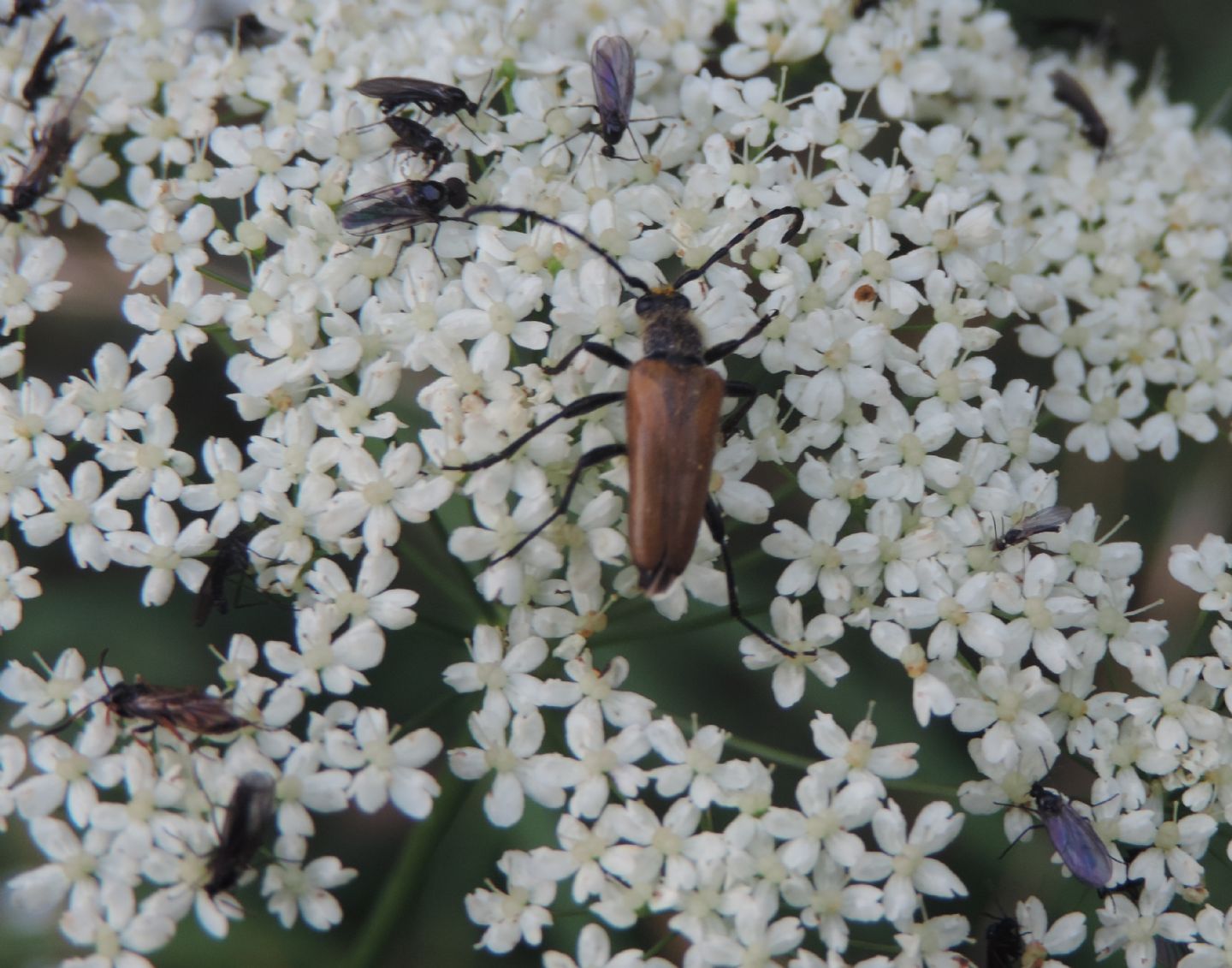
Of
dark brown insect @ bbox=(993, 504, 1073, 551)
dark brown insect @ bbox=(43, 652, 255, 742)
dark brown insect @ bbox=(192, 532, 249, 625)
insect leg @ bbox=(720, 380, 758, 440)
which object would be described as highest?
insect leg @ bbox=(720, 380, 758, 440)

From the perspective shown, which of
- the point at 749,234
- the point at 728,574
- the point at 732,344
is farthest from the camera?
the point at 749,234

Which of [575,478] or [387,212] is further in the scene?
[387,212]

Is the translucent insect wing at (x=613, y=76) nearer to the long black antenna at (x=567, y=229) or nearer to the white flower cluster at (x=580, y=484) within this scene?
the white flower cluster at (x=580, y=484)

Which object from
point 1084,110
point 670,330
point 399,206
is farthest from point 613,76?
point 1084,110

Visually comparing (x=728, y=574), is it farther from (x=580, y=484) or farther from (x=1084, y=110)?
(x=1084, y=110)

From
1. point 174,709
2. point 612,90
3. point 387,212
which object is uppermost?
point 612,90

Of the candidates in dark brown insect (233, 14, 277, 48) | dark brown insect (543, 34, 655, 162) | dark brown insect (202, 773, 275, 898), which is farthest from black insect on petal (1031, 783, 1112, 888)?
dark brown insect (233, 14, 277, 48)

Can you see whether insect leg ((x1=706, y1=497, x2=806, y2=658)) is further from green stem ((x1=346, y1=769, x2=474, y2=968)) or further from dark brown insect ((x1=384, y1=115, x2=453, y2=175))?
dark brown insect ((x1=384, y1=115, x2=453, y2=175))

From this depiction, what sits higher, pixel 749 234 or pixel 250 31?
pixel 749 234
